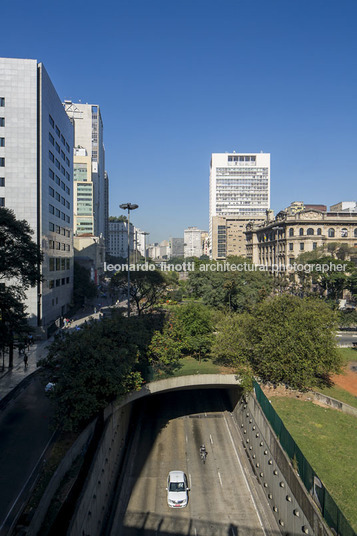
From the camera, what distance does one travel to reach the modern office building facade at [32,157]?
42.1 metres

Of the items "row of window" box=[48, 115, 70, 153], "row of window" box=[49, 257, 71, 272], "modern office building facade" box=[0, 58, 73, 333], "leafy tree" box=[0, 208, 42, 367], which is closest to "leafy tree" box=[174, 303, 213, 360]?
"leafy tree" box=[0, 208, 42, 367]

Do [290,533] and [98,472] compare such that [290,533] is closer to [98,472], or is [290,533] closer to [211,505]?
[211,505]

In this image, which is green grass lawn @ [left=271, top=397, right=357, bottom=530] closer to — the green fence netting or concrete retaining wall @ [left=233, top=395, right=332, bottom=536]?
the green fence netting

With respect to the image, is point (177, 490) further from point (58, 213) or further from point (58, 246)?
point (58, 213)

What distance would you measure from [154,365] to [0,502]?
14.8 meters

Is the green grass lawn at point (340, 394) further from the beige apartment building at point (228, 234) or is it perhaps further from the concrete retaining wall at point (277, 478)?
the beige apartment building at point (228, 234)

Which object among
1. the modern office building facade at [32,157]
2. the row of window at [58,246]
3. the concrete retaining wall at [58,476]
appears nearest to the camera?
the concrete retaining wall at [58,476]

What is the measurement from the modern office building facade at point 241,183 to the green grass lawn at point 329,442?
144656 millimetres

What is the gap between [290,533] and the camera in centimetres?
1834

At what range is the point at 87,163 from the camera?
132000mm

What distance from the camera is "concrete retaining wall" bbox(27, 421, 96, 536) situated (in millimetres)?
13258

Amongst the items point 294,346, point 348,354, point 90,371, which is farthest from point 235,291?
point 90,371

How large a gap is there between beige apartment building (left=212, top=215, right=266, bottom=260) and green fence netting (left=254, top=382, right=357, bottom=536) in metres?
134

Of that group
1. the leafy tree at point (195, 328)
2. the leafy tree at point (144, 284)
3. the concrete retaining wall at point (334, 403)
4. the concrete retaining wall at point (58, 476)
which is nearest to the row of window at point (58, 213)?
the leafy tree at point (144, 284)
